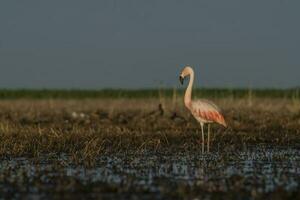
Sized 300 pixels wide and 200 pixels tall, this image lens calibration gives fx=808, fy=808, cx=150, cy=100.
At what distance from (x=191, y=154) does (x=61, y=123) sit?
811 cm

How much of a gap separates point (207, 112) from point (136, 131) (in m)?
2.39

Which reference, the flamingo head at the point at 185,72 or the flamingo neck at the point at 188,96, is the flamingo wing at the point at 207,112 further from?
the flamingo head at the point at 185,72

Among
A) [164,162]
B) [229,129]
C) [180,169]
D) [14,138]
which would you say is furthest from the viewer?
[229,129]

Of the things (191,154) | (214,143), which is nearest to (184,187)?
(191,154)

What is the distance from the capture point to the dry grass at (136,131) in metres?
14.0

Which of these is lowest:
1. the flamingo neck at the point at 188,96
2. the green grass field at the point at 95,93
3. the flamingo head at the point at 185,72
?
the green grass field at the point at 95,93

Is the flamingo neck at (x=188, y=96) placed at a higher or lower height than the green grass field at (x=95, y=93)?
higher

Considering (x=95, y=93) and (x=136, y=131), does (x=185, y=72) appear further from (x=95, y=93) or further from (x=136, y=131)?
(x=95, y=93)

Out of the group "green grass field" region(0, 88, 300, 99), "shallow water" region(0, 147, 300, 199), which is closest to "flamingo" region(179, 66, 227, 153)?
"shallow water" region(0, 147, 300, 199)

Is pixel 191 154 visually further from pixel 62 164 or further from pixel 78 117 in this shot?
pixel 78 117

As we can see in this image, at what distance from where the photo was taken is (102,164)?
11.4 meters

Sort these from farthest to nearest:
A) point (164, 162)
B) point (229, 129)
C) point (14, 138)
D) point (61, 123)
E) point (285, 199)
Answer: point (61, 123) < point (229, 129) < point (14, 138) < point (164, 162) < point (285, 199)

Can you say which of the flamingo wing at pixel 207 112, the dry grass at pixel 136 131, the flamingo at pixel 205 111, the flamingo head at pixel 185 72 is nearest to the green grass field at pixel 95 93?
the dry grass at pixel 136 131

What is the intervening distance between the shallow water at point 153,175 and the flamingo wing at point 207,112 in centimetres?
247
